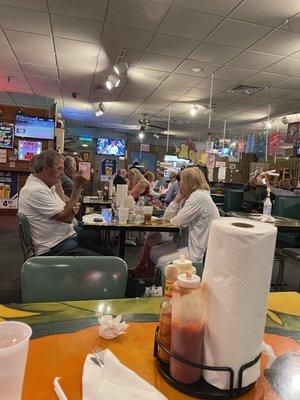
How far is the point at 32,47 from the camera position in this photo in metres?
5.19

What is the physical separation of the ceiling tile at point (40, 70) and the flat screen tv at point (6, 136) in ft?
6.41

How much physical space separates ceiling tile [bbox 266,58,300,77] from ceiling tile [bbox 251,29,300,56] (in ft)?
1.07

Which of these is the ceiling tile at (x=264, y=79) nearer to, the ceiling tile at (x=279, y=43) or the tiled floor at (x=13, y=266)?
the ceiling tile at (x=279, y=43)

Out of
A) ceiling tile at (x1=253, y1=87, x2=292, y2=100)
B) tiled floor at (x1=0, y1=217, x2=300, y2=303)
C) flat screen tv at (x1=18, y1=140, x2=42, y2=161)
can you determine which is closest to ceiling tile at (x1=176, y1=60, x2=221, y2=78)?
ceiling tile at (x1=253, y1=87, x2=292, y2=100)

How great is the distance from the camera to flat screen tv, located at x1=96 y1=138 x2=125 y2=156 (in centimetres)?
1353

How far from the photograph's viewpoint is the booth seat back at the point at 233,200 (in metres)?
8.97

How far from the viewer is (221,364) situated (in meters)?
→ 0.80

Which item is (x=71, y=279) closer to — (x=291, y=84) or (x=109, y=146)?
(x=291, y=84)

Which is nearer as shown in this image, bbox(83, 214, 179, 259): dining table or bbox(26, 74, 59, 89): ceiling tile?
bbox(83, 214, 179, 259): dining table

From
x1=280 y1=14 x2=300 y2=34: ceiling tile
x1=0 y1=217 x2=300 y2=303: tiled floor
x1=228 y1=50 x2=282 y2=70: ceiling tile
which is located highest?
x1=280 y1=14 x2=300 y2=34: ceiling tile

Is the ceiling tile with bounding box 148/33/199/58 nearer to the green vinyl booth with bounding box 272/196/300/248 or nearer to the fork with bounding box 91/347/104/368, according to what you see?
the green vinyl booth with bounding box 272/196/300/248

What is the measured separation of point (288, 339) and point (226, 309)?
1.68 ft

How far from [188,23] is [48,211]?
2980 millimetres

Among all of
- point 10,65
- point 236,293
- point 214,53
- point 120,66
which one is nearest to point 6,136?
point 10,65
